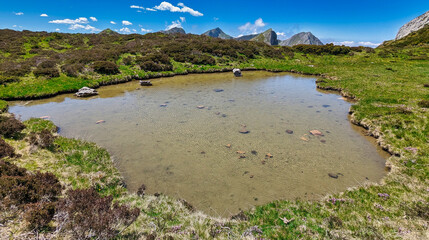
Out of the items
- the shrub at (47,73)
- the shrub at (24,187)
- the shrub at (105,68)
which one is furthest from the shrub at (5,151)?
the shrub at (105,68)

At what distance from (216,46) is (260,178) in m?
52.6

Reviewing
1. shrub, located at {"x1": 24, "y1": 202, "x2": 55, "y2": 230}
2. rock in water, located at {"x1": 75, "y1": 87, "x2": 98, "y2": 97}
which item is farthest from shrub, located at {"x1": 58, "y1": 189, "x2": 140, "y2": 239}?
rock in water, located at {"x1": 75, "y1": 87, "x2": 98, "y2": 97}

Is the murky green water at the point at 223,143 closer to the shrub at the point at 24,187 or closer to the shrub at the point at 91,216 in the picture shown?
the shrub at the point at 91,216

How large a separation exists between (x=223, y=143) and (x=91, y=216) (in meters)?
9.22

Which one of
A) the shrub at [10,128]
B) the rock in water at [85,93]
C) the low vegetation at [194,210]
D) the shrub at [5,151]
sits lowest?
the low vegetation at [194,210]

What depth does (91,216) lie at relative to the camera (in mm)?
6047

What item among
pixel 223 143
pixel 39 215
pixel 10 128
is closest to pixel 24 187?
pixel 39 215

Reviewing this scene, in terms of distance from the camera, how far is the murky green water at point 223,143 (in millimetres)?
9883

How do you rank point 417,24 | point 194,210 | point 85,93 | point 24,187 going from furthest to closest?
point 417,24 → point 85,93 → point 194,210 → point 24,187

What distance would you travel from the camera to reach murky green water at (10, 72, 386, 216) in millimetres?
9883

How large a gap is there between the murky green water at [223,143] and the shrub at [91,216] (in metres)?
2.85

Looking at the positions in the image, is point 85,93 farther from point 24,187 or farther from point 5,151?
point 24,187

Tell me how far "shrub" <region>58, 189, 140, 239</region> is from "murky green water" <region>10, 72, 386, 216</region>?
2.85 m

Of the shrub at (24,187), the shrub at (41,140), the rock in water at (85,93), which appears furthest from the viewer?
the rock in water at (85,93)
